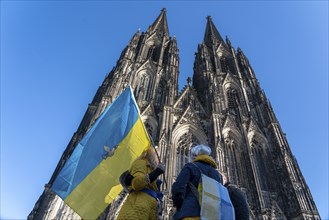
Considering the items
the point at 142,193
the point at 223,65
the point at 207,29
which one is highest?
the point at 207,29

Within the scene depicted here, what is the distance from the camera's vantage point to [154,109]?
1773 centimetres

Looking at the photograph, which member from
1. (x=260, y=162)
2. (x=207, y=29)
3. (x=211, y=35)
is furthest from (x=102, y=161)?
(x=207, y=29)

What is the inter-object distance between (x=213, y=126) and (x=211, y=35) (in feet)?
57.7

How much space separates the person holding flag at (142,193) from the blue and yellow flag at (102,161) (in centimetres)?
139

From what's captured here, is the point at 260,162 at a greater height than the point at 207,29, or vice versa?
the point at 207,29

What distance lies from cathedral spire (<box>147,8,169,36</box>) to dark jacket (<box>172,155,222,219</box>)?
86.5ft

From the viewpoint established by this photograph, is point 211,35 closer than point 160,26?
No

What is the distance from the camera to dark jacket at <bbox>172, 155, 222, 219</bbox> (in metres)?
2.90

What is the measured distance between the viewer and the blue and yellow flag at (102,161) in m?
4.86

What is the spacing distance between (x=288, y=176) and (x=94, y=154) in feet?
38.7

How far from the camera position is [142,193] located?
3.45 m

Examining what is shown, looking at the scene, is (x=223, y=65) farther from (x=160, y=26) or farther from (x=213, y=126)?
(x=213, y=126)

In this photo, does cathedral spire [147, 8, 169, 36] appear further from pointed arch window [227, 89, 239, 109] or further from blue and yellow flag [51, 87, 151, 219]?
blue and yellow flag [51, 87, 151, 219]

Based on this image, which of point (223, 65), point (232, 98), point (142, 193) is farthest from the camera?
point (223, 65)
